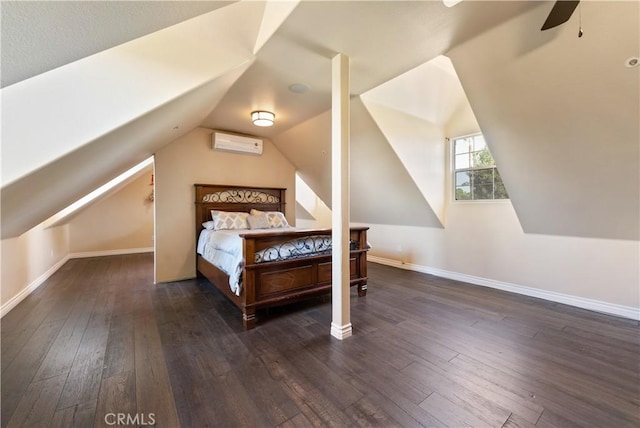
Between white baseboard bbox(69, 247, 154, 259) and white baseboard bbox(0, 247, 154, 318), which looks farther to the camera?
white baseboard bbox(69, 247, 154, 259)

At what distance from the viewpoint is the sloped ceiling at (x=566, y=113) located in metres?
1.91

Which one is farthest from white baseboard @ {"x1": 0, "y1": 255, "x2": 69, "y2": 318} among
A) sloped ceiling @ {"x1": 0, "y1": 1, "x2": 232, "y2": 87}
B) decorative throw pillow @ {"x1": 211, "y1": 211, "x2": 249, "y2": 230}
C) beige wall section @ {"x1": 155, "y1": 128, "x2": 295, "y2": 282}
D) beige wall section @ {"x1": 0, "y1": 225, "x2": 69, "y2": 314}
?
sloped ceiling @ {"x1": 0, "y1": 1, "x2": 232, "y2": 87}

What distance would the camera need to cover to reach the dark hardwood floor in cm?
149

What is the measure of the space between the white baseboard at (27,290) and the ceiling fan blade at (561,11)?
5369 mm

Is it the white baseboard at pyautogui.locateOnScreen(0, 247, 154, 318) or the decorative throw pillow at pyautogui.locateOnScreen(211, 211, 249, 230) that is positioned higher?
the decorative throw pillow at pyautogui.locateOnScreen(211, 211, 249, 230)

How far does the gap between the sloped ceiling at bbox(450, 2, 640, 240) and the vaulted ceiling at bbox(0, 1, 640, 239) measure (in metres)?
0.01

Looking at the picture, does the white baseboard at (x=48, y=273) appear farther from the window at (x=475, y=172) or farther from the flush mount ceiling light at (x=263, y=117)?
the window at (x=475, y=172)

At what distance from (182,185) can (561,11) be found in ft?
15.5

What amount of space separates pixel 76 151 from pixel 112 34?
806 millimetres

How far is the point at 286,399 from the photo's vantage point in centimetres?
161

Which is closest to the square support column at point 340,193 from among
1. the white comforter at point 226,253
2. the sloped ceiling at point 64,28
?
the white comforter at point 226,253

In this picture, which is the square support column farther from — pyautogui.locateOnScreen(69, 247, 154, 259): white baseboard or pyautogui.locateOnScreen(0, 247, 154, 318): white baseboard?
pyautogui.locateOnScreen(69, 247, 154, 259): white baseboard

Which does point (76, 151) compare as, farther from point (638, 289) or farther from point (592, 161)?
point (638, 289)

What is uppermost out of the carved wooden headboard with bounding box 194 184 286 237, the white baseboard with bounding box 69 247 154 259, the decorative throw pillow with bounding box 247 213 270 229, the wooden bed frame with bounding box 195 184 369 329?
the carved wooden headboard with bounding box 194 184 286 237
